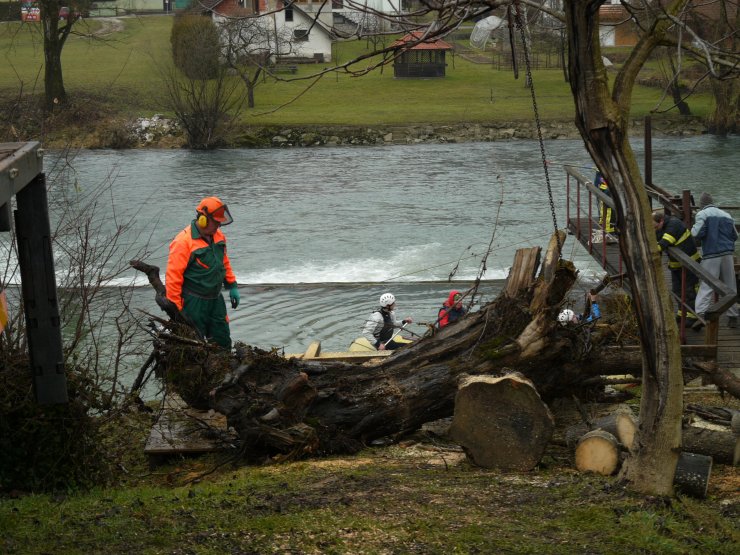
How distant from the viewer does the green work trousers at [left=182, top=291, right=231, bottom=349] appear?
9.91m

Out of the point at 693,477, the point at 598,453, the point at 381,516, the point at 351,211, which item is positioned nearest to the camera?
the point at 381,516

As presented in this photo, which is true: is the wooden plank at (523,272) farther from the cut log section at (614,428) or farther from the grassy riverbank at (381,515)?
the grassy riverbank at (381,515)

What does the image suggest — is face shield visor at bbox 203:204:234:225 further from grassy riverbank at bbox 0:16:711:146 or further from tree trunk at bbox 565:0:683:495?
grassy riverbank at bbox 0:16:711:146

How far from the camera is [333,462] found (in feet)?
25.7

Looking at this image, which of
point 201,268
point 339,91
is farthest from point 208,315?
point 339,91

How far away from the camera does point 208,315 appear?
397 inches

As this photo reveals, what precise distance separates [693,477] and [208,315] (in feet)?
16.4

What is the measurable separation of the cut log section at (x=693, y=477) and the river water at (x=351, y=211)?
468 cm

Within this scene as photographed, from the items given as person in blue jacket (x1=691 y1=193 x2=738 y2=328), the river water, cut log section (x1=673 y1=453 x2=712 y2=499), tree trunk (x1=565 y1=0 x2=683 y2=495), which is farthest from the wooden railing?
cut log section (x1=673 y1=453 x2=712 y2=499)

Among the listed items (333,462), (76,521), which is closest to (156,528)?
(76,521)

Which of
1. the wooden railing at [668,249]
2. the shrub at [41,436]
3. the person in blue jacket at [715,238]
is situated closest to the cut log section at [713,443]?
the wooden railing at [668,249]

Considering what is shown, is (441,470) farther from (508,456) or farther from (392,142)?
(392,142)

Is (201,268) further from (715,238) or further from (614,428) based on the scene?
(715,238)

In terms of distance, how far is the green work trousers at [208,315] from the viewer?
991 centimetres
